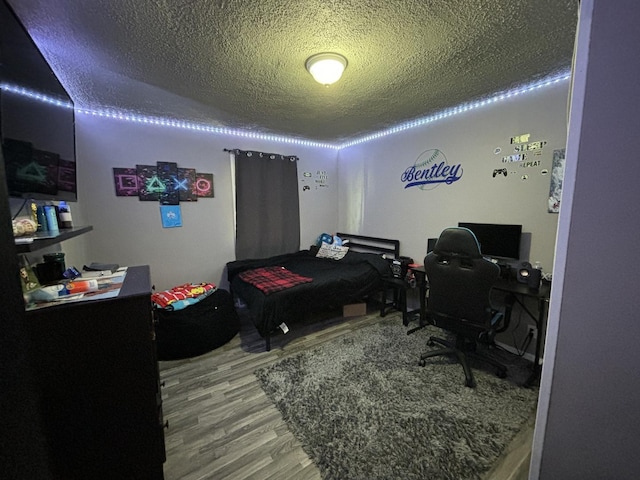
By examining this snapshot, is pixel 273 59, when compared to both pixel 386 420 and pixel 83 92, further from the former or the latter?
pixel 386 420

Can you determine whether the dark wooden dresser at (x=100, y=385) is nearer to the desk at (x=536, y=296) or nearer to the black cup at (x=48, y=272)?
the black cup at (x=48, y=272)

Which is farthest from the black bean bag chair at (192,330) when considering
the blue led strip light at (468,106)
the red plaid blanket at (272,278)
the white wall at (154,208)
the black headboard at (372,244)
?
the blue led strip light at (468,106)

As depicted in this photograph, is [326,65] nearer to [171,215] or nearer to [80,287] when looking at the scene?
[80,287]

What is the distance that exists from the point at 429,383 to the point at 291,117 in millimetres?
3055

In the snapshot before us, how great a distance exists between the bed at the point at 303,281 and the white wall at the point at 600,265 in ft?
7.20

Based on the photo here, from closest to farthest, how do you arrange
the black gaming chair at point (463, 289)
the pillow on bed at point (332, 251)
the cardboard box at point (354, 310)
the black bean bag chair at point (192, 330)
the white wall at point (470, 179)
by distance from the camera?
1. the black gaming chair at point (463, 289)
2. the white wall at point (470, 179)
3. the black bean bag chair at point (192, 330)
4. the cardboard box at point (354, 310)
5. the pillow on bed at point (332, 251)

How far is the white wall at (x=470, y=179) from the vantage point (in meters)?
2.24

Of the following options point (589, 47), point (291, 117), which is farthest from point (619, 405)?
point (291, 117)

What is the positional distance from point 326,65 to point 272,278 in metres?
2.18

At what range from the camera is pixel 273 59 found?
174 centimetres

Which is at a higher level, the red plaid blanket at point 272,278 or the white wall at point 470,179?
the white wall at point 470,179

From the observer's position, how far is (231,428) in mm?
1664

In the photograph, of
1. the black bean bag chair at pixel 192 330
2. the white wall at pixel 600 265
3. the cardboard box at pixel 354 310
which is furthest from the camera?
the cardboard box at pixel 354 310

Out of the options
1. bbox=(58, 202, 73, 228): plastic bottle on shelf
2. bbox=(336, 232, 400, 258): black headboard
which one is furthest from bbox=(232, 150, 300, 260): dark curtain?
bbox=(58, 202, 73, 228): plastic bottle on shelf
